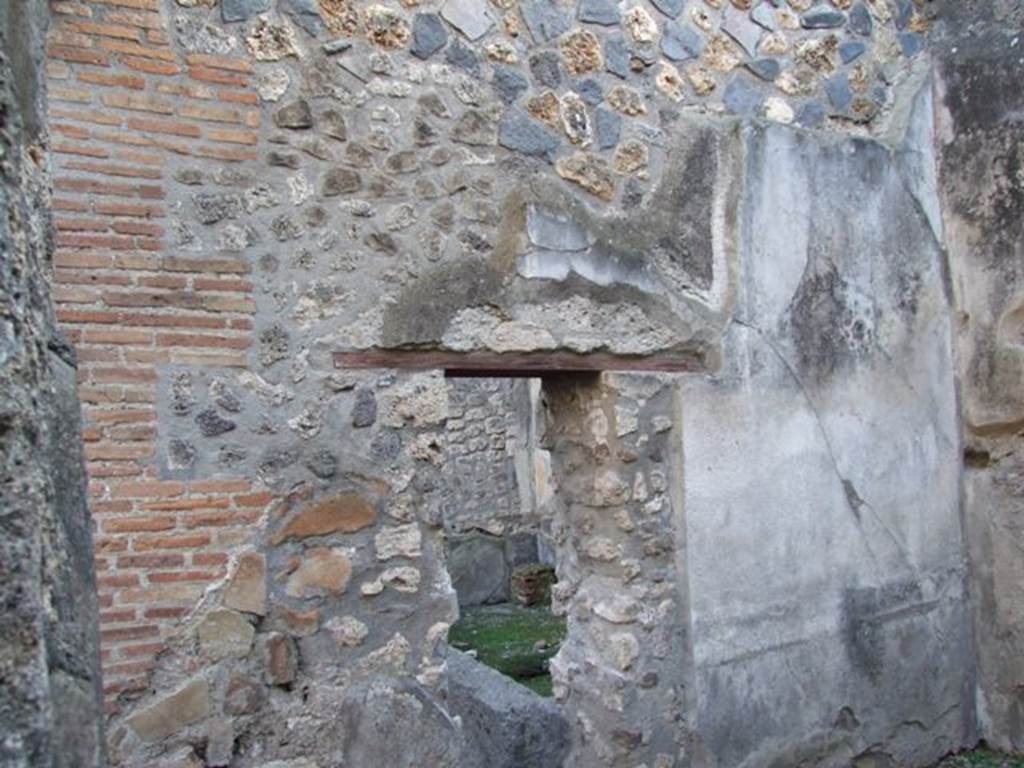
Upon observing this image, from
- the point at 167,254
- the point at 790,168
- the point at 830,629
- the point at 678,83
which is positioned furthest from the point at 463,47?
the point at 830,629

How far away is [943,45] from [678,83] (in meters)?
1.60

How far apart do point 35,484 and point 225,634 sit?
222cm

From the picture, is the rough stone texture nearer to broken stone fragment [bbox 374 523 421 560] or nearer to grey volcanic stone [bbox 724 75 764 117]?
grey volcanic stone [bbox 724 75 764 117]

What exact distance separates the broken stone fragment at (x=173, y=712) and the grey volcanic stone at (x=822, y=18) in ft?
11.8

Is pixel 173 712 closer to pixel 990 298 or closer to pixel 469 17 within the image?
pixel 469 17

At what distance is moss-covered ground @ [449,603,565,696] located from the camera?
6.61 metres

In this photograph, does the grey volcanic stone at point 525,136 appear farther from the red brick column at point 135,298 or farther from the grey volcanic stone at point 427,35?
the red brick column at point 135,298

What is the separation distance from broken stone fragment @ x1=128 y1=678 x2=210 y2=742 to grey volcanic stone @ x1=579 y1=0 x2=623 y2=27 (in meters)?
2.72

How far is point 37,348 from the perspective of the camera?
0.97 meters

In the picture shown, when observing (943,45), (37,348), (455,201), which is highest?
(943,45)

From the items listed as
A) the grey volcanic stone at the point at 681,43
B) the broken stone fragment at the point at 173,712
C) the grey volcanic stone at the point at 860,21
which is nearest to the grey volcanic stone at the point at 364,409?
the broken stone fragment at the point at 173,712

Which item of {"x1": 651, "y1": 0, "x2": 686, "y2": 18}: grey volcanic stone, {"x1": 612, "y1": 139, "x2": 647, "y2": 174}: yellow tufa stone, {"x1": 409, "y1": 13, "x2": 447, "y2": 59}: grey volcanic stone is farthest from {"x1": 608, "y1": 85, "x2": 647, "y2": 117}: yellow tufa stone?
{"x1": 409, "y1": 13, "x2": 447, "y2": 59}: grey volcanic stone

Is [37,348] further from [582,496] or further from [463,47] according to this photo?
[582,496]

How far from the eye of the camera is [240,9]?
3.11 meters
